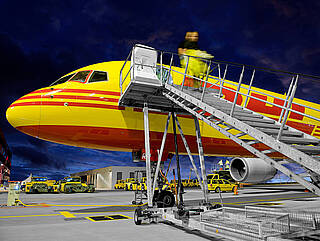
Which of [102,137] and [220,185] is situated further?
[220,185]

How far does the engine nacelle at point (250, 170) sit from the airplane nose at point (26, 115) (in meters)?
8.52

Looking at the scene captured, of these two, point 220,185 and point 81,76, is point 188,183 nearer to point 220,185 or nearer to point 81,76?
point 220,185

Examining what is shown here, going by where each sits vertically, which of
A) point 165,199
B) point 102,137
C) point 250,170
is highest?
point 102,137

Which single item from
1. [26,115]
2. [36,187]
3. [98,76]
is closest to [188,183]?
[36,187]

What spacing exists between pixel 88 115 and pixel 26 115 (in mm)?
2255

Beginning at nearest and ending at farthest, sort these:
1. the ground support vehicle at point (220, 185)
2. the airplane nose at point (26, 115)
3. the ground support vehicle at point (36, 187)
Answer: the airplane nose at point (26, 115), the ground support vehicle at point (220, 185), the ground support vehicle at point (36, 187)

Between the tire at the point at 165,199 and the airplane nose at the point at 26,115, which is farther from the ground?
the airplane nose at the point at 26,115

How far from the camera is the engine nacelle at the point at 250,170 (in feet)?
33.3

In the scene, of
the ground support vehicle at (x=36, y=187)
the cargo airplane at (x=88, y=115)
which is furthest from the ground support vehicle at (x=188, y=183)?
the cargo airplane at (x=88, y=115)

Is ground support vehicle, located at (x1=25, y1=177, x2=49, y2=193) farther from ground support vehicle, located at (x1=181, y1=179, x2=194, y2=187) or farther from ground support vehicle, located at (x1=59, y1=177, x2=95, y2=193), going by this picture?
ground support vehicle, located at (x1=181, y1=179, x2=194, y2=187)

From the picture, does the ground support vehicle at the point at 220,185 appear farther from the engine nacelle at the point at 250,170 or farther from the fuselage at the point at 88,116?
the fuselage at the point at 88,116

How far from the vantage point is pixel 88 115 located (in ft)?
31.2

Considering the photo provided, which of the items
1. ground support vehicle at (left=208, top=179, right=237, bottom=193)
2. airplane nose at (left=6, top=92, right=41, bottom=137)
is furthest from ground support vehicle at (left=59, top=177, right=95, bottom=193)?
airplane nose at (left=6, top=92, right=41, bottom=137)

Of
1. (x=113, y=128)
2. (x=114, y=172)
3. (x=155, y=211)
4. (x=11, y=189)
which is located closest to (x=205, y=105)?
(x=155, y=211)
